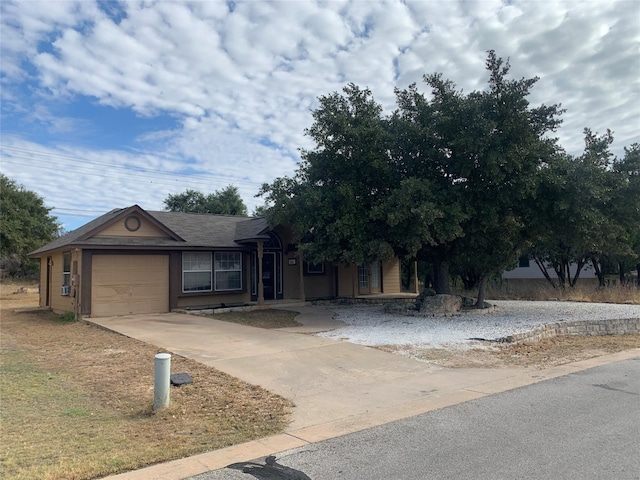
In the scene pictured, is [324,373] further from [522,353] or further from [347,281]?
[347,281]

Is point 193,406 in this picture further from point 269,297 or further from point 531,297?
point 531,297

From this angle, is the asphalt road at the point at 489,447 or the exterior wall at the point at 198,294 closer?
the asphalt road at the point at 489,447

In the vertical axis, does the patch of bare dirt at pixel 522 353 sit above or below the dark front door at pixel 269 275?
below

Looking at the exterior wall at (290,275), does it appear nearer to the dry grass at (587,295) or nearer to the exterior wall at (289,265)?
the exterior wall at (289,265)

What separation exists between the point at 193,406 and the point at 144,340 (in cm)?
543

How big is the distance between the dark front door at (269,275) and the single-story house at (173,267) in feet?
0.14

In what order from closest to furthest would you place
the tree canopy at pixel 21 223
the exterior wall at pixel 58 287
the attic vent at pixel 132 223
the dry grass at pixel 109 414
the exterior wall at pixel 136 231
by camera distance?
the dry grass at pixel 109 414, the exterior wall at pixel 58 287, the exterior wall at pixel 136 231, the attic vent at pixel 132 223, the tree canopy at pixel 21 223

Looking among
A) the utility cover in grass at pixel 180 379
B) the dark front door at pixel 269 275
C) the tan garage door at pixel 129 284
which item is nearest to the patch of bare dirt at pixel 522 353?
the utility cover in grass at pixel 180 379

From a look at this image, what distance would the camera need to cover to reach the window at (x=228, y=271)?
Answer: 19031 millimetres

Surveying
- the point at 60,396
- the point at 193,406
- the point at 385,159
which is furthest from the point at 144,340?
the point at 385,159

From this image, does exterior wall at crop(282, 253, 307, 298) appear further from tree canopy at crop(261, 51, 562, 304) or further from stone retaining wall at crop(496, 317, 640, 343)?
stone retaining wall at crop(496, 317, 640, 343)

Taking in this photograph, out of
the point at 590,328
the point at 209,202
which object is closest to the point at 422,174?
the point at 590,328

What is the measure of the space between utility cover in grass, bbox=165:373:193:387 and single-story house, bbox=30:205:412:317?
30.5 feet

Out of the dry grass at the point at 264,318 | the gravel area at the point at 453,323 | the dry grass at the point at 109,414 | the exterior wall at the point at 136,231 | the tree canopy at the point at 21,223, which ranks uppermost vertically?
the tree canopy at the point at 21,223
